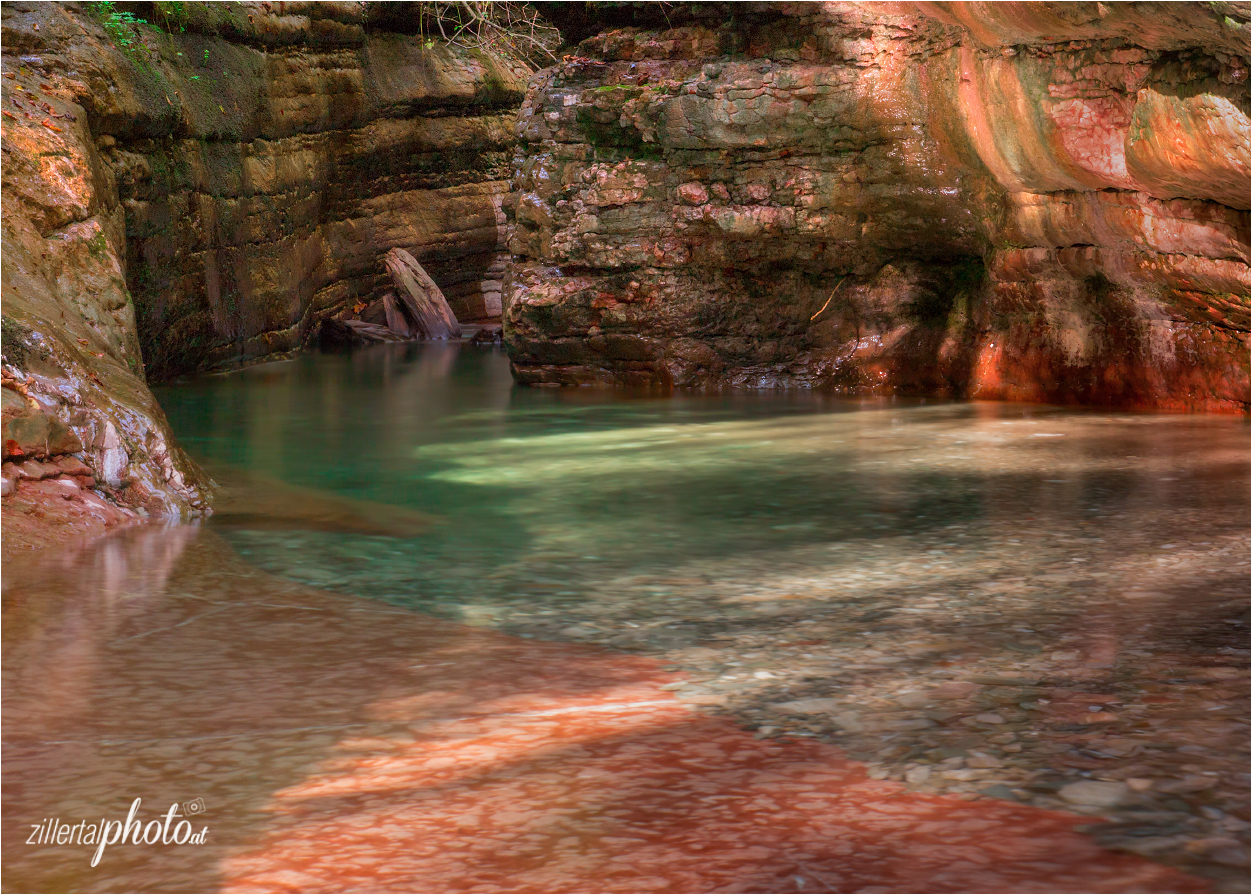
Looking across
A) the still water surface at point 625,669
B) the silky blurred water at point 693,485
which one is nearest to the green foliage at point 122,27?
the silky blurred water at point 693,485

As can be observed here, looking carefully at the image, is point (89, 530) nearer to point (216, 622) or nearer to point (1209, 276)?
point (216, 622)

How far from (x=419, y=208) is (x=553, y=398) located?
769 centimetres

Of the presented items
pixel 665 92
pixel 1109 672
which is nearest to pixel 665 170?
pixel 665 92

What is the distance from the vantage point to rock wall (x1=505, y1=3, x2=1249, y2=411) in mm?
8266

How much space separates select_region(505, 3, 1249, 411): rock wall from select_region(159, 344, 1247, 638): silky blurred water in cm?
61

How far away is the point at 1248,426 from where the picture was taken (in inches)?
326

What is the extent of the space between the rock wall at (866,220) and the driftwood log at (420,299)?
18.3ft

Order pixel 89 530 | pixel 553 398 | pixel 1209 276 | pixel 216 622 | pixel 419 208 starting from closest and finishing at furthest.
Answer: pixel 216 622
pixel 89 530
pixel 1209 276
pixel 553 398
pixel 419 208

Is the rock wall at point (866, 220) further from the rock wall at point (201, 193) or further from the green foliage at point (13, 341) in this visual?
the green foliage at point (13, 341)

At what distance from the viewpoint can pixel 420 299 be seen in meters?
17.4

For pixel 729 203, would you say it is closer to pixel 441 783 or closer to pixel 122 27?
pixel 122 27

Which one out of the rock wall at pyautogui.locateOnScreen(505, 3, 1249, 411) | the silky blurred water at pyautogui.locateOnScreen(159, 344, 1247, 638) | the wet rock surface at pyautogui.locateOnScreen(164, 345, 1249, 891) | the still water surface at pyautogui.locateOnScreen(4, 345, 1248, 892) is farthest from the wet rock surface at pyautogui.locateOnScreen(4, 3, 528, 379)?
the rock wall at pyautogui.locateOnScreen(505, 3, 1249, 411)

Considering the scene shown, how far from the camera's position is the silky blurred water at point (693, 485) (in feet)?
15.3

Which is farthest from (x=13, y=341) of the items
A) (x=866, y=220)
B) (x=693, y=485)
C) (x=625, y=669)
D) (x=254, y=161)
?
(x=254, y=161)
